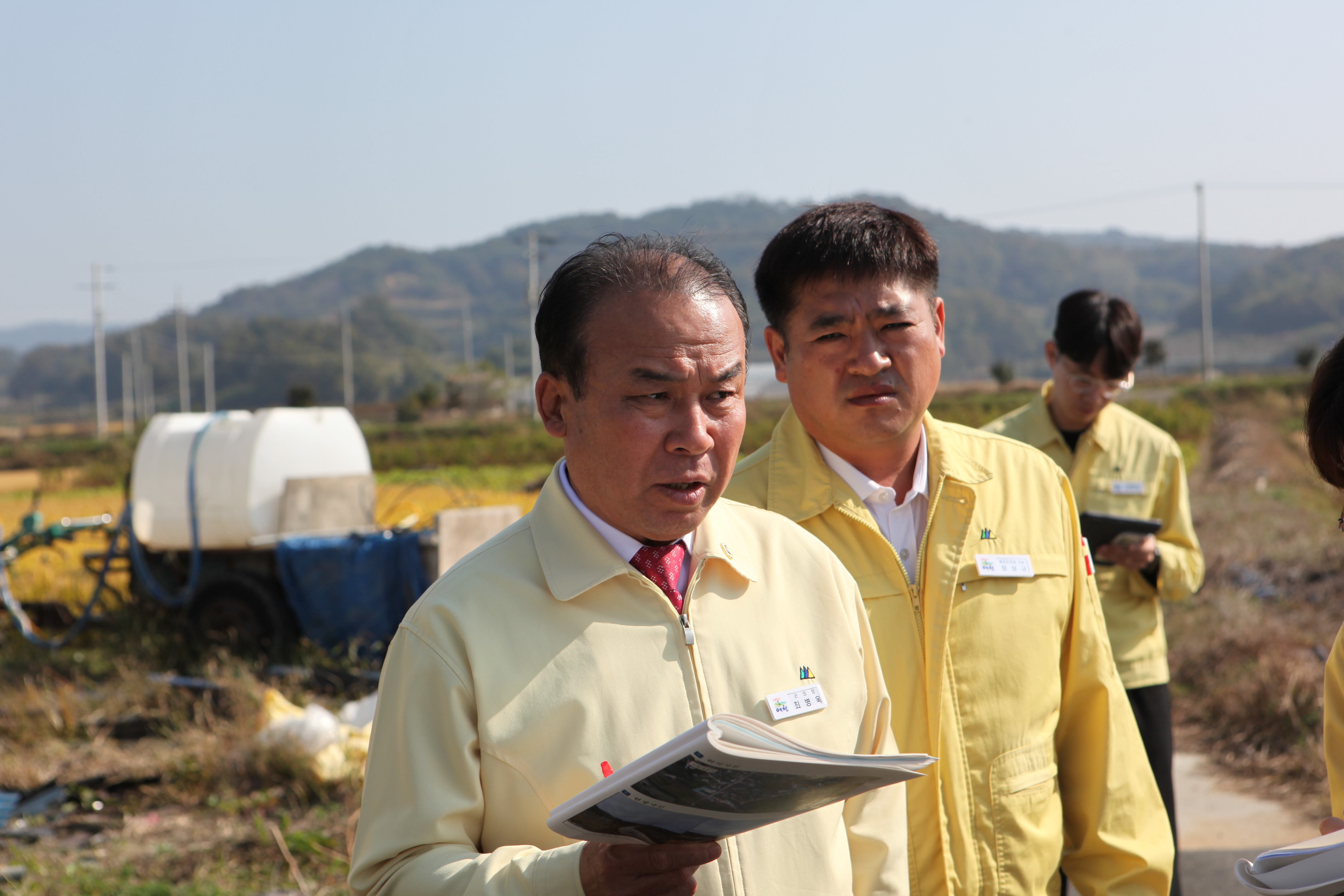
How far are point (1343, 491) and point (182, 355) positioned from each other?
274ft

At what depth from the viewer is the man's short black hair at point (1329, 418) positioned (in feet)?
5.80

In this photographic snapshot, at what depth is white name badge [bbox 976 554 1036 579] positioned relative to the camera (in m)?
2.25

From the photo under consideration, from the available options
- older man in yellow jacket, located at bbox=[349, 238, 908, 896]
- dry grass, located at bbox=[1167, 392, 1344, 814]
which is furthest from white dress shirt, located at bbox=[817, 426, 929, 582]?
dry grass, located at bbox=[1167, 392, 1344, 814]

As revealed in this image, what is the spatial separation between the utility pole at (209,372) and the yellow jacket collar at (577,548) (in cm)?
8709

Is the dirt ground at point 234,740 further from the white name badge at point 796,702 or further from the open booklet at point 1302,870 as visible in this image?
the open booklet at point 1302,870

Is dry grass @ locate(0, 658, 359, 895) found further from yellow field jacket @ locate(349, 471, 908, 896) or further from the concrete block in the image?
yellow field jacket @ locate(349, 471, 908, 896)

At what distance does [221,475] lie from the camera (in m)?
9.39

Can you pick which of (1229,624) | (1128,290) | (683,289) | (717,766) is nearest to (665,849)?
(717,766)

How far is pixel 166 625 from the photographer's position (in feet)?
30.5

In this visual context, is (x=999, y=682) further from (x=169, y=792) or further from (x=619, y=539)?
(x=169, y=792)

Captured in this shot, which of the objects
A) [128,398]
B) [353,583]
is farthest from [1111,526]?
[128,398]

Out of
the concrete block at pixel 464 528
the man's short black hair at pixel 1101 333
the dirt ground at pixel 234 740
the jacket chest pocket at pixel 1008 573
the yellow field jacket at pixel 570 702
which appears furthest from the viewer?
the concrete block at pixel 464 528

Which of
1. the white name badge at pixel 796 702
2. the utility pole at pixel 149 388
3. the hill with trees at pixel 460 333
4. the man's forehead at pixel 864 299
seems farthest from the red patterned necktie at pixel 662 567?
the hill with trees at pixel 460 333

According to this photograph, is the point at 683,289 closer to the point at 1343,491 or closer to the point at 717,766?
the point at 717,766
